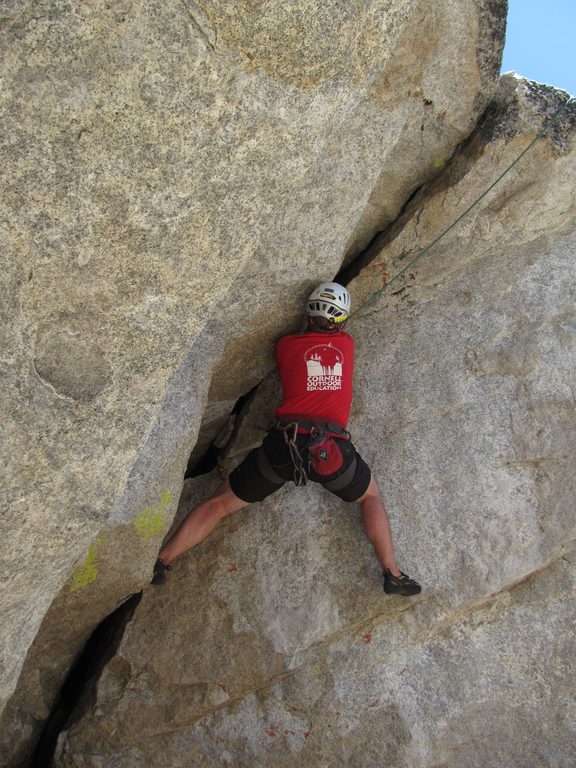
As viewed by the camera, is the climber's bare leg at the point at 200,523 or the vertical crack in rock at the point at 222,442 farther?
the vertical crack in rock at the point at 222,442

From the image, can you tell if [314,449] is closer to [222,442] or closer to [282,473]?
[282,473]

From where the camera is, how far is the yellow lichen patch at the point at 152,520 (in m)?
5.40

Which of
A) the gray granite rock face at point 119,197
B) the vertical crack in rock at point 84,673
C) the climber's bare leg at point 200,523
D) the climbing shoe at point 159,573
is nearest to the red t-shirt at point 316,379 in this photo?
the climber's bare leg at point 200,523

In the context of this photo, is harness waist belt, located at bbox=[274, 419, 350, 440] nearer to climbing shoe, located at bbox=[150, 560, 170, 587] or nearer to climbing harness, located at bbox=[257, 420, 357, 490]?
climbing harness, located at bbox=[257, 420, 357, 490]

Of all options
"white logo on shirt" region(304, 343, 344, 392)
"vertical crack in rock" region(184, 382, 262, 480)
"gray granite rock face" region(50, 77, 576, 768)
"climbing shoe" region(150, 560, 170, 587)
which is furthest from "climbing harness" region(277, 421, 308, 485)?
"climbing shoe" region(150, 560, 170, 587)

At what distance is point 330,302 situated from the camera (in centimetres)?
578

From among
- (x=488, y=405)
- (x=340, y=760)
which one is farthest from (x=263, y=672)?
(x=488, y=405)

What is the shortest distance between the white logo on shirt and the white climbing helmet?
245mm

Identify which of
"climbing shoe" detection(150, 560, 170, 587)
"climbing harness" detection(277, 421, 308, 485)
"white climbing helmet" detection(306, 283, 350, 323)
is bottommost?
"climbing shoe" detection(150, 560, 170, 587)

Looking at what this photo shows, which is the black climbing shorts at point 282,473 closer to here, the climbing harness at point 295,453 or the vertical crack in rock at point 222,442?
the climbing harness at point 295,453

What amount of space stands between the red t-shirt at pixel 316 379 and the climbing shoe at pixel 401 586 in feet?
4.00

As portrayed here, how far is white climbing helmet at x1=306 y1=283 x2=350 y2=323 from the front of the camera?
228 inches

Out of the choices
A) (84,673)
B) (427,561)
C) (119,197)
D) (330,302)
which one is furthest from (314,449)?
(84,673)

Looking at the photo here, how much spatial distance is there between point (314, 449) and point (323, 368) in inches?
26.5
